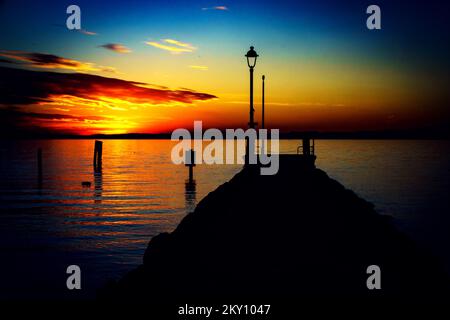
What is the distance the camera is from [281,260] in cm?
742

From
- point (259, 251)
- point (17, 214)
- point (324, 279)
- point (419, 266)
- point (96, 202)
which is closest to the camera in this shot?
point (324, 279)

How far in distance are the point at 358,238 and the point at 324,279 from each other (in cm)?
324

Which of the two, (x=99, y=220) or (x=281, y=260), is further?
(x=99, y=220)

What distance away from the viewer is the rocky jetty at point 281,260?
6156 millimetres

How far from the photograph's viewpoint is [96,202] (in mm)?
26344

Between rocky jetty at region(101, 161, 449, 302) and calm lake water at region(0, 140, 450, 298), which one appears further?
calm lake water at region(0, 140, 450, 298)

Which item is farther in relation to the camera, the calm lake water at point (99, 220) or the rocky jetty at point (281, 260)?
the calm lake water at point (99, 220)

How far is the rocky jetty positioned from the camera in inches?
242

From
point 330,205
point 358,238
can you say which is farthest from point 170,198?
point 358,238

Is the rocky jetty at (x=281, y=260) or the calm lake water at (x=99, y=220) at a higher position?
the rocky jetty at (x=281, y=260)

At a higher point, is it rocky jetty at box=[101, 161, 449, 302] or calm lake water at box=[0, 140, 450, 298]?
rocky jetty at box=[101, 161, 449, 302]

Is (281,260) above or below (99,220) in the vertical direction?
above
